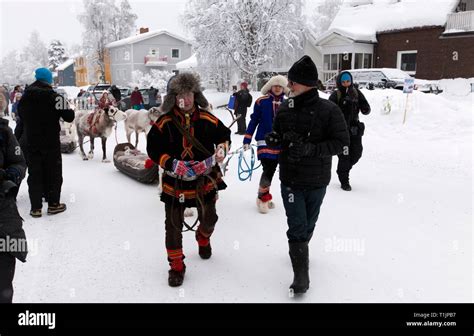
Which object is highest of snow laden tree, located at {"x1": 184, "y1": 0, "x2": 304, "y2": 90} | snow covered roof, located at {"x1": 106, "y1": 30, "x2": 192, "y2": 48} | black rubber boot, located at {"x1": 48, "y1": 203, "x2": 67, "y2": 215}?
snow covered roof, located at {"x1": 106, "y1": 30, "x2": 192, "y2": 48}

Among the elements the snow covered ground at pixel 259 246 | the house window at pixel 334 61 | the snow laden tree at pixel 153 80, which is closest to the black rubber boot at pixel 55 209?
the snow covered ground at pixel 259 246

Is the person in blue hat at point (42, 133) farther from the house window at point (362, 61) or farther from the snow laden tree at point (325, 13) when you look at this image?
the snow laden tree at point (325, 13)

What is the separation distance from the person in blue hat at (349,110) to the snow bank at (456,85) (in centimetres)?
2107

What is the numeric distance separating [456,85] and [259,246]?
85.6ft

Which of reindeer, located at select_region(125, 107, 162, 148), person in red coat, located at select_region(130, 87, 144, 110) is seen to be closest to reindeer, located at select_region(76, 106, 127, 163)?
reindeer, located at select_region(125, 107, 162, 148)

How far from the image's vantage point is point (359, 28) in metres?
30.7

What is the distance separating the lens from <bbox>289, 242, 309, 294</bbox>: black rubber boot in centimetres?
367

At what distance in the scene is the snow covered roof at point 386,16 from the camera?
27641 millimetres

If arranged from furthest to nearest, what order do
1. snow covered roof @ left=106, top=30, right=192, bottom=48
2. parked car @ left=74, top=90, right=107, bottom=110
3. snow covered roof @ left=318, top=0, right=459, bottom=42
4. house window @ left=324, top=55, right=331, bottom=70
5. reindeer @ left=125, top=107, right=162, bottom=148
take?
snow covered roof @ left=106, top=30, right=192, bottom=48 < house window @ left=324, top=55, right=331, bottom=70 < snow covered roof @ left=318, top=0, right=459, bottom=42 < parked car @ left=74, top=90, right=107, bottom=110 < reindeer @ left=125, top=107, right=162, bottom=148

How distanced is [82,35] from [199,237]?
52200 mm

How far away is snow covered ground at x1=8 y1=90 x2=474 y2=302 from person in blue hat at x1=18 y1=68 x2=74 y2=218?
460mm

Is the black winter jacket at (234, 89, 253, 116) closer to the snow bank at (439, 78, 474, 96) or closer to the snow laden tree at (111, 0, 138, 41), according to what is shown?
the snow bank at (439, 78, 474, 96)
